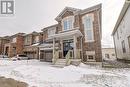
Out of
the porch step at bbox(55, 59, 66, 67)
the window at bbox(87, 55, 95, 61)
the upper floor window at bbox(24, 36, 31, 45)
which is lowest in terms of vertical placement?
the porch step at bbox(55, 59, 66, 67)

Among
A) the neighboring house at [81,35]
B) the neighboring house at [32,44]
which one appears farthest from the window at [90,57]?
the neighboring house at [32,44]

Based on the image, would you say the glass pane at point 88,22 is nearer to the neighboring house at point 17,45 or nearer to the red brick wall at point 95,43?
the red brick wall at point 95,43

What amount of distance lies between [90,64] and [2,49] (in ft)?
131

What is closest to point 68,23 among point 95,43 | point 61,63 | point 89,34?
point 89,34

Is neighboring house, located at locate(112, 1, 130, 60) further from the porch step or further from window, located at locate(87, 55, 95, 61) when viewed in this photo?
the porch step

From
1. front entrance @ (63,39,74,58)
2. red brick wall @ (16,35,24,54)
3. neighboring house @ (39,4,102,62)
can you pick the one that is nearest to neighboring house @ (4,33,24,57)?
red brick wall @ (16,35,24,54)

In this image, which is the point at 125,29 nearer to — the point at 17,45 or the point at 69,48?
the point at 69,48

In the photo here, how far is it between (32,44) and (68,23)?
18.0 meters

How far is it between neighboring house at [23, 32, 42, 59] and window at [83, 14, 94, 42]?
16.8 metres

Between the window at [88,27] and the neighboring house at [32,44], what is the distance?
55.3 ft

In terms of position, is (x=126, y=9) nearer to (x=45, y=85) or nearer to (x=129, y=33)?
(x=129, y=33)

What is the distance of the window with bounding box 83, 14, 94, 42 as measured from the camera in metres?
17.6

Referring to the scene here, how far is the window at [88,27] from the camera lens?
57.9ft

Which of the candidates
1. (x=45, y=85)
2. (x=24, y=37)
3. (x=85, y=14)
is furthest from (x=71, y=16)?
(x=24, y=37)
